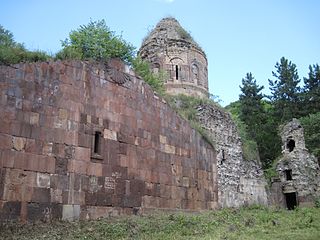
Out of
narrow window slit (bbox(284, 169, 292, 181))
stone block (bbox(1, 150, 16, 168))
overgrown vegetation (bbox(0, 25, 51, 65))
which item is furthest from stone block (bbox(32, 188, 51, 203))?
narrow window slit (bbox(284, 169, 292, 181))

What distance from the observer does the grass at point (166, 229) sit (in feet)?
27.2

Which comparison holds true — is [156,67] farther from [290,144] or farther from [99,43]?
[290,144]

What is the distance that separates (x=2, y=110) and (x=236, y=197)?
1349cm

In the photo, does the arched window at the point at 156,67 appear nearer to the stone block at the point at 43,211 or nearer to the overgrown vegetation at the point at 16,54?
the overgrown vegetation at the point at 16,54

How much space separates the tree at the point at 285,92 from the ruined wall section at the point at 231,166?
44.2 feet

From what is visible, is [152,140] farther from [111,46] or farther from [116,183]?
[111,46]

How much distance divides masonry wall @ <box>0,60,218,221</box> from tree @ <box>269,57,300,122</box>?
22368 mm

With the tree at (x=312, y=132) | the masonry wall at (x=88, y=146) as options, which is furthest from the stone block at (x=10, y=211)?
the tree at (x=312, y=132)

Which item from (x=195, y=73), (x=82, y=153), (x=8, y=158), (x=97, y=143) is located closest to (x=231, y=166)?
(x=195, y=73)

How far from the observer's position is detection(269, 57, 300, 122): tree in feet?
110

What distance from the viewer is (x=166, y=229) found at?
10.1 m

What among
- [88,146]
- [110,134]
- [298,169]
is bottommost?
[88,146]

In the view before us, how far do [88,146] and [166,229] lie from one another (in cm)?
303

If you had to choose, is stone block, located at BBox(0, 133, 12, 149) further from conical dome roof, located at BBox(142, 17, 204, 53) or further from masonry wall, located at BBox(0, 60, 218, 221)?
conical dome roof, located at BBox(142, 17, 204, 53)
